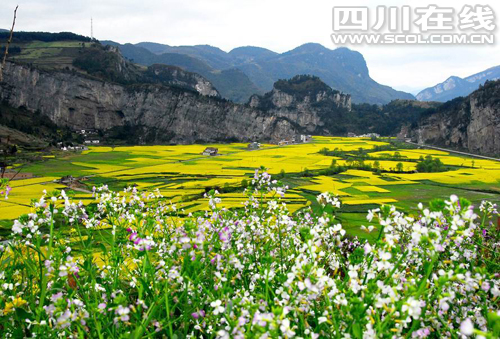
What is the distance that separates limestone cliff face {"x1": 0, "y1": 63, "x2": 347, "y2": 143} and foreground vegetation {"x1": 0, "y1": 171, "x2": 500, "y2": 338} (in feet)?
481

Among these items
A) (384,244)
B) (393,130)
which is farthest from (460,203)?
(393,130)

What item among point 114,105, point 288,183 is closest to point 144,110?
point 114,105

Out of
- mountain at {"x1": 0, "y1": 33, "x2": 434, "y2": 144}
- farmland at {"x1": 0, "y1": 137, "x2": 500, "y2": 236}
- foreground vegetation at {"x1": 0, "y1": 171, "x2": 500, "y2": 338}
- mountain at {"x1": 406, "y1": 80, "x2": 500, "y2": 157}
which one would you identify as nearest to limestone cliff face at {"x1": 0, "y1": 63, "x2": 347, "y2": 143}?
mountain at {"x1": 0, "y1": 33, "x2": 434, "y2": 144}

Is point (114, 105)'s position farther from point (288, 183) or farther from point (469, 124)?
point (469, 124)

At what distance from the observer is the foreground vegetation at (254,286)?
2.39 m

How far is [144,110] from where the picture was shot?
153 meters

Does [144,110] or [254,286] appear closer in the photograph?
[254,286]

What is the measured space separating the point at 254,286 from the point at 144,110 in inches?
6324

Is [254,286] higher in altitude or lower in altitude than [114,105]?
lower

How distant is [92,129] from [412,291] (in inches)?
6248

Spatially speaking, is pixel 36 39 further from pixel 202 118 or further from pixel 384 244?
pixel 384 244

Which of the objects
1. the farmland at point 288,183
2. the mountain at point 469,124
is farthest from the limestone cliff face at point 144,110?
the farmland at point 288,183

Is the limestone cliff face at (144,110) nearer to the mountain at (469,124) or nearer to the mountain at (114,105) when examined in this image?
the mountain at (114,105)

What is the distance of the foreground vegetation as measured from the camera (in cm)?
239
